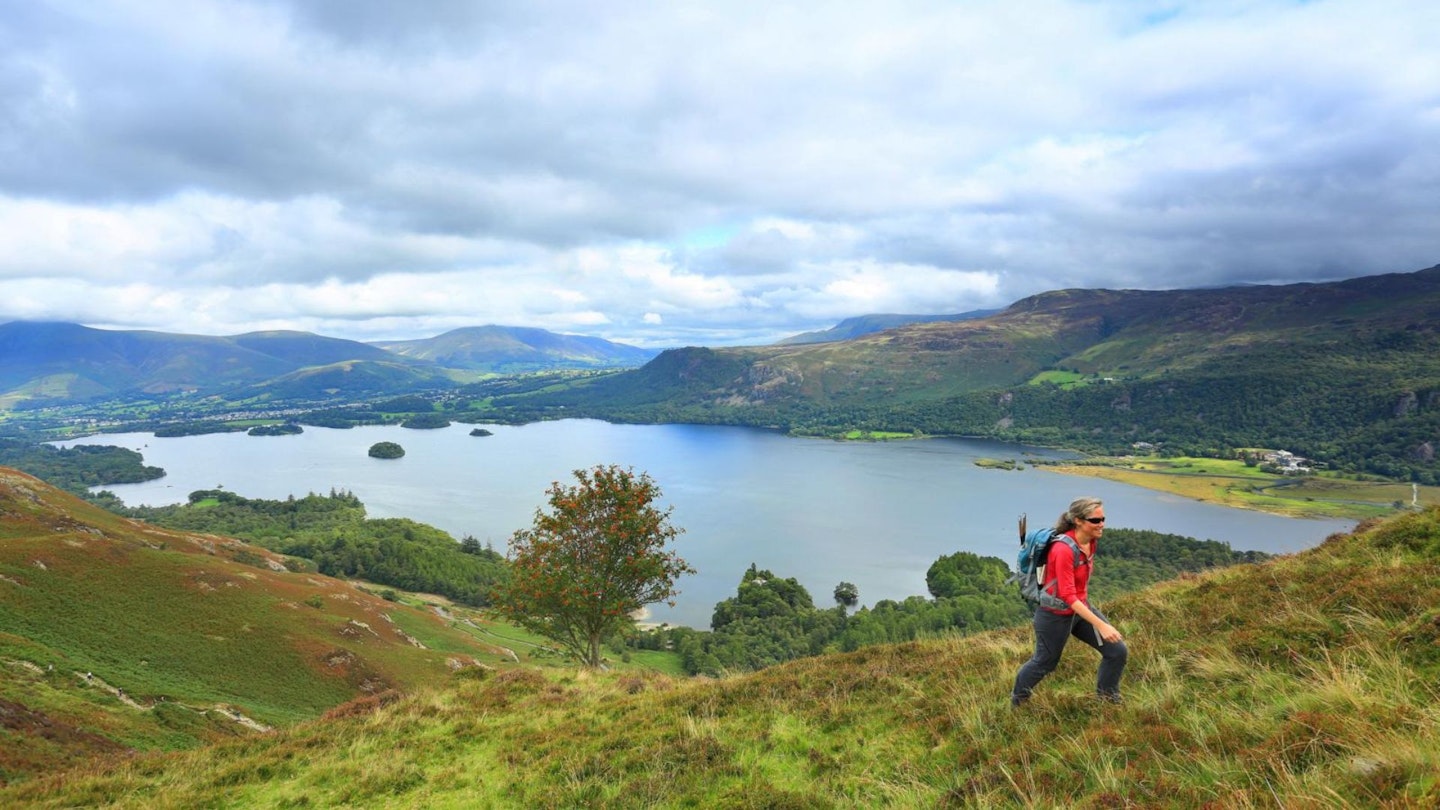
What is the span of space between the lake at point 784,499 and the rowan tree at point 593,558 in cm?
4978

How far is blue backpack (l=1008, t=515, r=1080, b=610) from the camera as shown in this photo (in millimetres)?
6918

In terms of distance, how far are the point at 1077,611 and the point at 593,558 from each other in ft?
62.4

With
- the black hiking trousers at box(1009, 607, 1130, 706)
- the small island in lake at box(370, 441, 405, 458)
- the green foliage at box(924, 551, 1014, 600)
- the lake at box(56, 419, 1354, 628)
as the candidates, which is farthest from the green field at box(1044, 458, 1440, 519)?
the small island in lake at box(370, 441, 405, 458)

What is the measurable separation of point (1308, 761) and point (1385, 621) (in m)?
4.11

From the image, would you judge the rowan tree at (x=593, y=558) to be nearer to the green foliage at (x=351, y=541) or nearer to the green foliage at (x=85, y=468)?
the green foliage at (x=351, y=541)

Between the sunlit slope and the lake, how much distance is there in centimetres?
4043

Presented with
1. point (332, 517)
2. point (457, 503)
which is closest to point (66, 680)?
point (332, 517)

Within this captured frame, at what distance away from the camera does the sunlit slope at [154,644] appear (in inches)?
726

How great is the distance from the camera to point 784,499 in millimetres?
122188

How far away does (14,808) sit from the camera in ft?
31.7

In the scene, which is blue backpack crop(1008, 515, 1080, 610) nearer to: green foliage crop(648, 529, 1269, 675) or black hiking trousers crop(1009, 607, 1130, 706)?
black hiking trousers crop(1009, 607, 1130, 706)

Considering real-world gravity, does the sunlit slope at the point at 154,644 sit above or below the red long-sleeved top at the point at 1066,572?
below

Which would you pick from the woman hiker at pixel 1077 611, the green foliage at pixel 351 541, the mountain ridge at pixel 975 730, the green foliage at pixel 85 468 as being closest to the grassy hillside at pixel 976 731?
the mountain ridge at pixel 975 730

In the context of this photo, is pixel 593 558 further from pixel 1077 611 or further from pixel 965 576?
pixel 965 576
